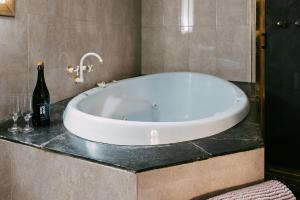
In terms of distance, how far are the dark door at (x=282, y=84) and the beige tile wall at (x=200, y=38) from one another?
227 millimetres

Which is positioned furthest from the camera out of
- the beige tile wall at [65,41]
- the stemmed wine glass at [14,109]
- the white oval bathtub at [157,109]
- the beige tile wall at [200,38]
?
the beige tile wall at [200,38]

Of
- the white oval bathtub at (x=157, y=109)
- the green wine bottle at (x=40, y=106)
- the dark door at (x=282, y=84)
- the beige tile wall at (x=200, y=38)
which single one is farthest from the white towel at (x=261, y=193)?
the beige tile wall at (x=200, y=38)

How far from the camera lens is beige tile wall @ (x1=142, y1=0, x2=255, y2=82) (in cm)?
265

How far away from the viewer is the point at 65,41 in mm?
2363

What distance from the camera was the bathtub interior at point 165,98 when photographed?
2385 millimetres

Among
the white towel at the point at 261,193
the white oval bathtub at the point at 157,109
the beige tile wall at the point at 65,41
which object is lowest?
the white towel at the point at 261,193

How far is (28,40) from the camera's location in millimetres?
2080

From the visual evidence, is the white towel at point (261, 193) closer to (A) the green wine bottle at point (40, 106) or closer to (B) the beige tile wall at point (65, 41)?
(A) the green wine bottle at point (40, 106)

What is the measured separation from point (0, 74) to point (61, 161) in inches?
32.3

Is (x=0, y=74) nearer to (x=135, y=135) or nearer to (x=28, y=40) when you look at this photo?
(x=28, y=40)

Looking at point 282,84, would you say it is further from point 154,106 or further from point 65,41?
point 65,41

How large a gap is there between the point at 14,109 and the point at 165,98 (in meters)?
1.19

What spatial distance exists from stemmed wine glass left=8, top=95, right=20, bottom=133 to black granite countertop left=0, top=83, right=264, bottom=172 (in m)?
0.04

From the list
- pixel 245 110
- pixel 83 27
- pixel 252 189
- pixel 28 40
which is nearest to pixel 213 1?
pixel 83 27
